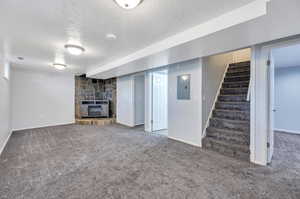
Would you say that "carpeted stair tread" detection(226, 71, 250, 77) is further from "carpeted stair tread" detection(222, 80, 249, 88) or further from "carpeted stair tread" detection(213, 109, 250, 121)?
"carpeted stair tread" detection(213, 109, 250, 121)

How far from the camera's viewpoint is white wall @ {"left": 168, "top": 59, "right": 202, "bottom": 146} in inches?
163

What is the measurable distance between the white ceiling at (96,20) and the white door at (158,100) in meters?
2.82

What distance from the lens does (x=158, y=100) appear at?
6266mm

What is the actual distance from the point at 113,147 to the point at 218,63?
3.78 m

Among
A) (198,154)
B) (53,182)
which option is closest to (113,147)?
(53,182)

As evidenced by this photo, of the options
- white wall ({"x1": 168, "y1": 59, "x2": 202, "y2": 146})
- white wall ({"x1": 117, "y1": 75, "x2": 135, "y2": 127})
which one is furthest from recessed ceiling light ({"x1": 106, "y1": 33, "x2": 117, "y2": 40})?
white wall ({"x1": 117, "y1": 75, "x2": 135, "y2": 127})

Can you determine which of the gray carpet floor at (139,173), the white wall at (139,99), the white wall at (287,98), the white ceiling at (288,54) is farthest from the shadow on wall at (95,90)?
the white wall at (287,98)

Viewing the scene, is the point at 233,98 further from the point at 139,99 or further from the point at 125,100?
the point at 125,100

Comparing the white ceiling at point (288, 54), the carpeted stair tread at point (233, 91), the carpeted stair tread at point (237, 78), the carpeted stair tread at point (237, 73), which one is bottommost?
the carpeted stair tread at point (233, 91)

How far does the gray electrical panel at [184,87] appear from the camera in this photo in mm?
4430

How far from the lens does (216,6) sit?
1.92 meters

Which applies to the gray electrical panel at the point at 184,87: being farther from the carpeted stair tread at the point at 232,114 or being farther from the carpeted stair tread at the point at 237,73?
the carpeted stair tread at the point at 237,73

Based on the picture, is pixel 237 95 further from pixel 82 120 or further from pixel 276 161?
pixel 82 120

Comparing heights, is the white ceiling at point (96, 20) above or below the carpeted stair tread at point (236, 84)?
above
